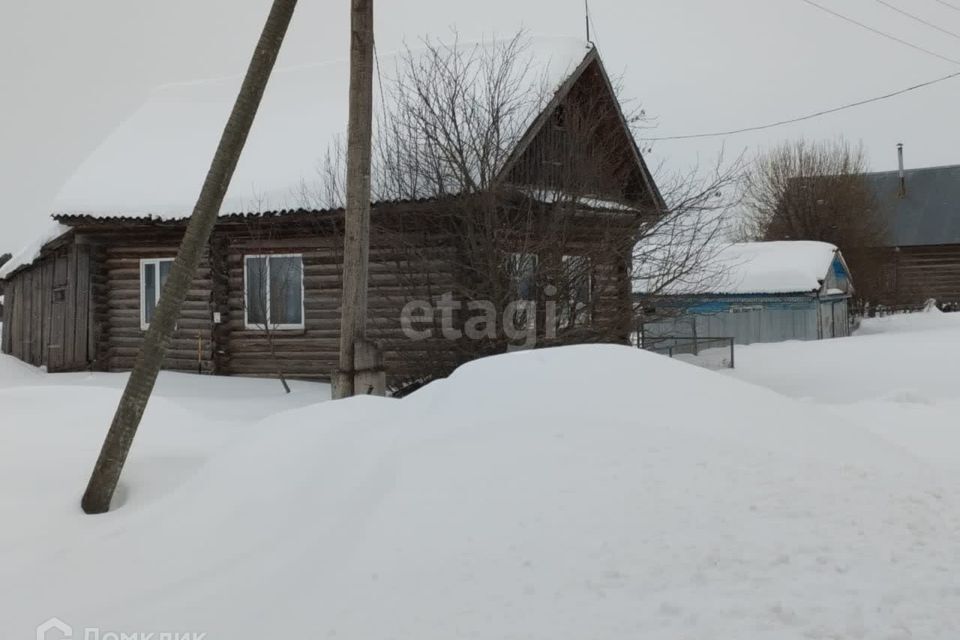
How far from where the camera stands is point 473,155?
10.3 m

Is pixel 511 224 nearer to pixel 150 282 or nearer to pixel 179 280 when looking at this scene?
pixel 179 280

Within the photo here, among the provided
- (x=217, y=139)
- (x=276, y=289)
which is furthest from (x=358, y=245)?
(x=217, y=139)

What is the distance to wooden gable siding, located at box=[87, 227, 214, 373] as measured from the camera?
47.6 feet

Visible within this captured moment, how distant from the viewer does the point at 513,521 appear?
419 cm

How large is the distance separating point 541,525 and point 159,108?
16.8 m

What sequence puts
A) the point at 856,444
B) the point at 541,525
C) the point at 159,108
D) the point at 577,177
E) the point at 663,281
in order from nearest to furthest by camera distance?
the point at 541,525 < the point at 856,444 < the point at 577,177 < the point at 663,281 < the point at 159,108

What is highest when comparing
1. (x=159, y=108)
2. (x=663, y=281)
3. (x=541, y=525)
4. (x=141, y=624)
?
(x=159, y=108)

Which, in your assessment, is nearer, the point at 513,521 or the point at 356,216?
the point at 513,521

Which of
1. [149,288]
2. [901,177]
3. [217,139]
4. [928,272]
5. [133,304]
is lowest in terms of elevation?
[133,304]

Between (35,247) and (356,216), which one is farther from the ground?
(35,247)

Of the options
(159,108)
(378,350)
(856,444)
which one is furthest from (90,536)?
(159,108)

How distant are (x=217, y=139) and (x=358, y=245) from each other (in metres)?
9.69

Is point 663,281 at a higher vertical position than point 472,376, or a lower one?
A: higher

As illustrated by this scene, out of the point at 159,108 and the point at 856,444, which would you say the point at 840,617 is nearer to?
the point at 856,444
